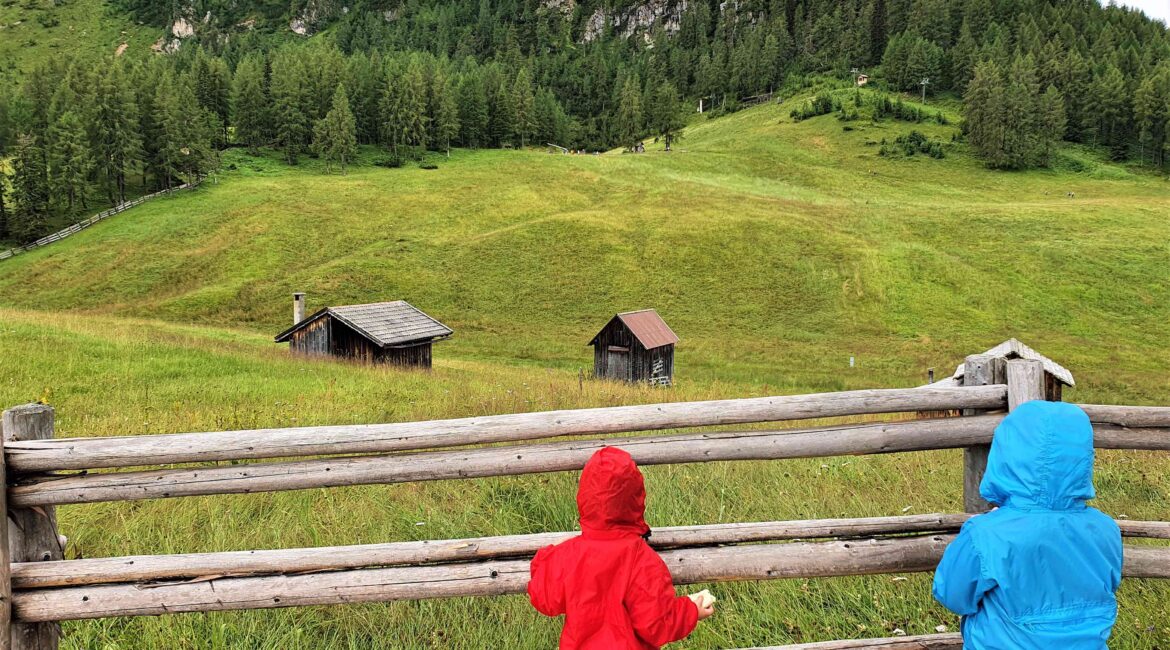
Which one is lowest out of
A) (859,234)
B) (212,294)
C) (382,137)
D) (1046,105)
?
(212,294)

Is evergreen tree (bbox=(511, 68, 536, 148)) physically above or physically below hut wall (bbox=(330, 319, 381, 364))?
above

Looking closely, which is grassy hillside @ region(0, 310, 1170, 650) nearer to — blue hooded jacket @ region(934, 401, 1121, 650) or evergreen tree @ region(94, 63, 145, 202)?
blue hooded jacket @ region(934, 401, 1121, 650)

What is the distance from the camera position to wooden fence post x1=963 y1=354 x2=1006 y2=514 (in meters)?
4.37

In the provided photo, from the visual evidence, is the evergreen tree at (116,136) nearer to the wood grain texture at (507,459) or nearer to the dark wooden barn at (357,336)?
the dark wooden barn at (357,336)

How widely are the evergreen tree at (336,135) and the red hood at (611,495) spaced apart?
289 ft

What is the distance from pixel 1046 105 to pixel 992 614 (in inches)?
4538

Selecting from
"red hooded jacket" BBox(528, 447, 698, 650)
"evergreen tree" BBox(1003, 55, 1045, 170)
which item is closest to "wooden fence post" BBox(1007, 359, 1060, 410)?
"red hooded jacket" BBox(528, 447, 698, 650)

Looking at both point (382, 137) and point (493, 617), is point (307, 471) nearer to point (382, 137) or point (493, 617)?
point (493, 617)

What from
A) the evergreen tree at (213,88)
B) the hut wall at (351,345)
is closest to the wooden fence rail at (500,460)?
the hut wall at (351,345)

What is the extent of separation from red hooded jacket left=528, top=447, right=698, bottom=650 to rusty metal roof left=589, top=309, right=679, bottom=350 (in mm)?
25113

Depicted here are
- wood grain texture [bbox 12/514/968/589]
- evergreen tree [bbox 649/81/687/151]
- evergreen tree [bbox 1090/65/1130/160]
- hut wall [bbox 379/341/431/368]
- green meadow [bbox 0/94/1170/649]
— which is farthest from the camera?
evergreen tree [bbox 649/81/687/151]

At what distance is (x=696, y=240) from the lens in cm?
5853

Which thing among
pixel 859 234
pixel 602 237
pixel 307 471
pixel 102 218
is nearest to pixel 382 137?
pixel 102 218

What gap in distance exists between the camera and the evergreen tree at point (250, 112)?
8938 cm
